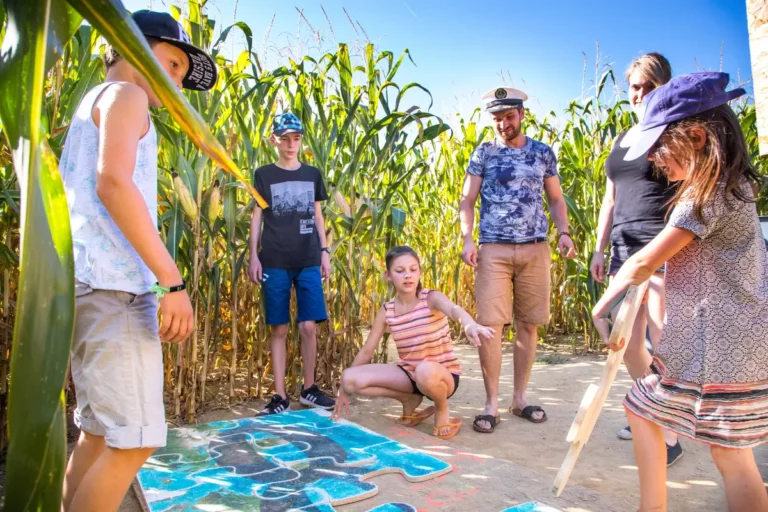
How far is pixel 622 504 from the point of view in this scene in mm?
1997

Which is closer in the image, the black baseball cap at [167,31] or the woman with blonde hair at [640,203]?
A: the black baseball cap at [167,31]

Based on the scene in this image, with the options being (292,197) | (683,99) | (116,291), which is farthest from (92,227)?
(292,197)

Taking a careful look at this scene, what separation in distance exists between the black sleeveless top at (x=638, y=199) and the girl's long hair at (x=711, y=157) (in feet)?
2.68

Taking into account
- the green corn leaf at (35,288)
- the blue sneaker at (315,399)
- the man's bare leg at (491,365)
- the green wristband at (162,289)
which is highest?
the green corn leaf at (35,288)

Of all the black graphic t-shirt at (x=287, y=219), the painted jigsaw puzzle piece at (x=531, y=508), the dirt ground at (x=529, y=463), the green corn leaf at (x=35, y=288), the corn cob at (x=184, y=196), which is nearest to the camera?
the green corn leaf at (x=35, y=288)

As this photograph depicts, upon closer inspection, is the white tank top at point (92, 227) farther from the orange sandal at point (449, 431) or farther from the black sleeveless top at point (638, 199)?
the black sleeveless top at point (638, 199)

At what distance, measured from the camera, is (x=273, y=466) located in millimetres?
2318

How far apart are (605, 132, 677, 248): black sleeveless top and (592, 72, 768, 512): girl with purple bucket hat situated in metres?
0.83

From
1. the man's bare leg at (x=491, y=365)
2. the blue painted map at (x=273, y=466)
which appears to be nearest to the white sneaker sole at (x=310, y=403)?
the blue painted map at (x=273, y=466)

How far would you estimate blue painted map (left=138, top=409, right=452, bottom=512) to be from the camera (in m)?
2.01

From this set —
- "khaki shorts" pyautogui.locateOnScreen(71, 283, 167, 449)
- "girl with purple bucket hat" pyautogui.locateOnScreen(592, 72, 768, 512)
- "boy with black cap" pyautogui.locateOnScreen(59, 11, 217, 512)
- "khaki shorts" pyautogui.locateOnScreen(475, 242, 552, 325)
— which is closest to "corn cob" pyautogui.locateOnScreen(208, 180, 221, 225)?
"khaki shorts" pyautogui.locateOnScreen(475, 242, 552, 325)

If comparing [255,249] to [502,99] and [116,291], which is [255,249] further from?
[116,291]

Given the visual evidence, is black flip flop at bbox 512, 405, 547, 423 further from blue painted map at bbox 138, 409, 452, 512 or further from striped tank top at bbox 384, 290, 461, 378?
blue painted map at bbox 138, 409, 452, 512

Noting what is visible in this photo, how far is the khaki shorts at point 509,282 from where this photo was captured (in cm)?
308
